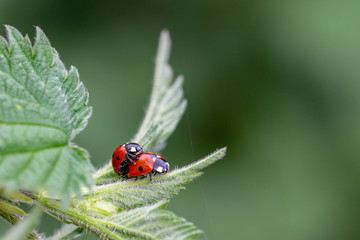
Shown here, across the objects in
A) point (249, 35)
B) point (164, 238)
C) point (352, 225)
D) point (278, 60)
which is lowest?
point (352, 225)

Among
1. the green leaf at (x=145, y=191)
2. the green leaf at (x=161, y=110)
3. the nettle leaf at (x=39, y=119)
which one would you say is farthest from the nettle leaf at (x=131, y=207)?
the nettle leaf at (x=39, y=119)

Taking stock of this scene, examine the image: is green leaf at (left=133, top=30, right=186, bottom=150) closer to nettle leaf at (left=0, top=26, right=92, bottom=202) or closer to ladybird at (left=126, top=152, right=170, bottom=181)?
ladybird at (left=126, top=152, right=170, bottom=181)

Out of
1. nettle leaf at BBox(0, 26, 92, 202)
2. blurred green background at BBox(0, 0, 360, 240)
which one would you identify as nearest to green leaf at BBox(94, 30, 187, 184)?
nettle leaf at BBox(0, 26, 92, 202)

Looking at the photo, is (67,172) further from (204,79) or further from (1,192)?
(204,79)

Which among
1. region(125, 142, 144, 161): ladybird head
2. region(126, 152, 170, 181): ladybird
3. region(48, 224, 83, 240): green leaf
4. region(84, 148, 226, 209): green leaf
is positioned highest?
region(125, 142, 144, 161): ladybird head

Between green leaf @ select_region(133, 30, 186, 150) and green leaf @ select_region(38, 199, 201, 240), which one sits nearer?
green leaf @ select_region(38, 199, 201, 240)

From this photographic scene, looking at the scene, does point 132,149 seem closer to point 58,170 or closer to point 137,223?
point 137,223

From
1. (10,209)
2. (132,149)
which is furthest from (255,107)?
(10,209)

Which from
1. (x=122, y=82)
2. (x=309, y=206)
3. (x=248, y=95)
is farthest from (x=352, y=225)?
(x=122, y=82)
